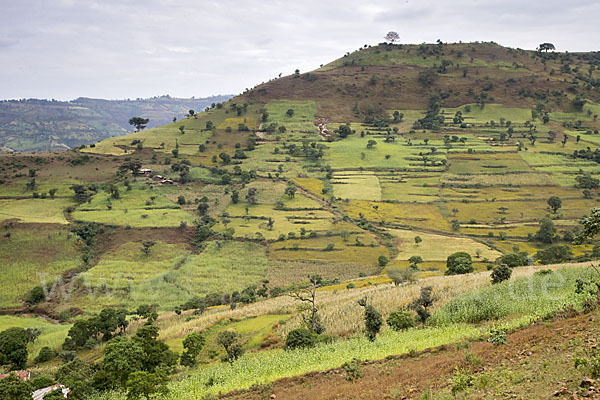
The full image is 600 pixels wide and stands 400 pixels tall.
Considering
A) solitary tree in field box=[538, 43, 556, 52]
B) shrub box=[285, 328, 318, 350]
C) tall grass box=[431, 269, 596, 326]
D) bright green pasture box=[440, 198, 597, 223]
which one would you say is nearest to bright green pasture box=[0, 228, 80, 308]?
shrub box=[285, 328, 318, 350]

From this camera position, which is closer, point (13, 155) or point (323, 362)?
point (323, 362)

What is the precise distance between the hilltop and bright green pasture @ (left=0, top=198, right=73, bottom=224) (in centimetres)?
59

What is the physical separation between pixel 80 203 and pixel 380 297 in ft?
255

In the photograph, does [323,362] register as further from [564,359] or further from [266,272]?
[266,272]

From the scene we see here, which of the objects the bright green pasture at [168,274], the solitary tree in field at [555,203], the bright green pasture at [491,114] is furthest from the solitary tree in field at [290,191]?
the bright green pasture at [491,114]

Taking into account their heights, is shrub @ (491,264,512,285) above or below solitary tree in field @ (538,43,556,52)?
below

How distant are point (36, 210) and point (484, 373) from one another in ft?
304

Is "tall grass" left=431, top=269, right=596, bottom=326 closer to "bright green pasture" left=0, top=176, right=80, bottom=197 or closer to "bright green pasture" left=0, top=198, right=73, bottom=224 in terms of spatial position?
"bright green pasture" left=0, top=198, right=73, bottom=224

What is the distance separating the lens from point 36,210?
261ft

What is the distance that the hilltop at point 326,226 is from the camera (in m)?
24.0

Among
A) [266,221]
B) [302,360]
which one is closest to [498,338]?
[302,360]

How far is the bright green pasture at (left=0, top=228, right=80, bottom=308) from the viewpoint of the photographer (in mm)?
56181

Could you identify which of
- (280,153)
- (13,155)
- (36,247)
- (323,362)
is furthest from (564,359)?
(13,155)

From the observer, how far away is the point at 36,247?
6619 centimetres
